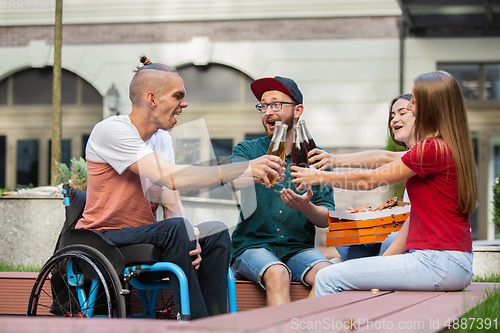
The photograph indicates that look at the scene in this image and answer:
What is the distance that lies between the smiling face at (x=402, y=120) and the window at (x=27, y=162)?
29.9ft

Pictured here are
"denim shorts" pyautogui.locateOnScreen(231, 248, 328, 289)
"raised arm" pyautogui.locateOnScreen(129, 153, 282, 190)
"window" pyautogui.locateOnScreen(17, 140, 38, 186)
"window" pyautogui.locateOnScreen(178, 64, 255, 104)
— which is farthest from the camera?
"window" pyautogui.locateOnScreen(17, 140, 38, 186)

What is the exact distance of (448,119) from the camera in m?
2.56

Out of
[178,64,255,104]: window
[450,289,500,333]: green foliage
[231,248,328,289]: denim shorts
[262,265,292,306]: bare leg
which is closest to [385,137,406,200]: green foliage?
[178,64,255,104]: window

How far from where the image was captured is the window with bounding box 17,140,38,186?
11195 millimetres

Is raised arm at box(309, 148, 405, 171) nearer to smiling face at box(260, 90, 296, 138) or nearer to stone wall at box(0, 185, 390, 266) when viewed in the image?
smiling face at box(260, 90, 296, 138)

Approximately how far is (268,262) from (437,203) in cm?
99

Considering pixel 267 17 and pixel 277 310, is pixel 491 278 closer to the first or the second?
pixel 277 310

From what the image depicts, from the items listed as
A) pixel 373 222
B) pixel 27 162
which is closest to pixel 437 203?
pixel 373 222

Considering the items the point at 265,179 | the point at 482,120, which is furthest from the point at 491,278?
the point at 482,120

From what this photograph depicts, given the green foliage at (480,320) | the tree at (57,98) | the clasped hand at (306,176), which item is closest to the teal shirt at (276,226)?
the clasped hand at (306,176)

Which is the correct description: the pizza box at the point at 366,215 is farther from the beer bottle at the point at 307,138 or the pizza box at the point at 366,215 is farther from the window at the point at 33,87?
the window at the point at 33,87

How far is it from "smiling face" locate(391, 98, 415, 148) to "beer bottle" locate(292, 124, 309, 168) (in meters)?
0.98

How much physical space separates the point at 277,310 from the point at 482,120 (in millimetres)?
9411

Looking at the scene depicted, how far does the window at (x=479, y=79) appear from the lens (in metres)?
10.0
